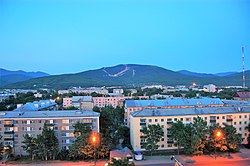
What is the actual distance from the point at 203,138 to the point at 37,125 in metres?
18.3

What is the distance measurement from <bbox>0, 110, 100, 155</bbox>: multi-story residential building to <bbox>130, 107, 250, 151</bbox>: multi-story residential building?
481 centimetres

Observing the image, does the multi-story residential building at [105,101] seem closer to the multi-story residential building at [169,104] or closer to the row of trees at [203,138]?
the multi-story residential building at [169,104]

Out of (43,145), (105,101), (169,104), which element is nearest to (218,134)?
(169,104)

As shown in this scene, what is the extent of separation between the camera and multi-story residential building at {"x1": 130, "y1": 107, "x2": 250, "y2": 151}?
28656 millimetres

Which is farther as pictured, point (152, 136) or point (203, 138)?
point (152, 136)

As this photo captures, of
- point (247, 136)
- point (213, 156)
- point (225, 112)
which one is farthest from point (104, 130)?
point (247, 136)

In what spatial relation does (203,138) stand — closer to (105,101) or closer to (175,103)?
(175,103)

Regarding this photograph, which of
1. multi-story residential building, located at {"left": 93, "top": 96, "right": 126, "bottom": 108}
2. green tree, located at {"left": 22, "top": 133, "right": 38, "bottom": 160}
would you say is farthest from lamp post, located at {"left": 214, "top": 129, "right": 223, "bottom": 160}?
multi-story residential building, located at {"left": 93, "top": 96, "right": 126, "bottom": 108}

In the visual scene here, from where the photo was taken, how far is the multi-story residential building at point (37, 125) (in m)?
27.4

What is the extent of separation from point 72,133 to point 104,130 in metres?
4.56

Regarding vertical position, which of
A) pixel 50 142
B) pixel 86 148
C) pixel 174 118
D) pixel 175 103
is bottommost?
pixel 86 148

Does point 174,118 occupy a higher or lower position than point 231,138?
higher

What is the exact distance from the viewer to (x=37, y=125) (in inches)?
1098

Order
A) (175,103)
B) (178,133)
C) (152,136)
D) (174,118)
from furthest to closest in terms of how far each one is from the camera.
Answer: (175,103), (174,118), (152,136), (178,133)
